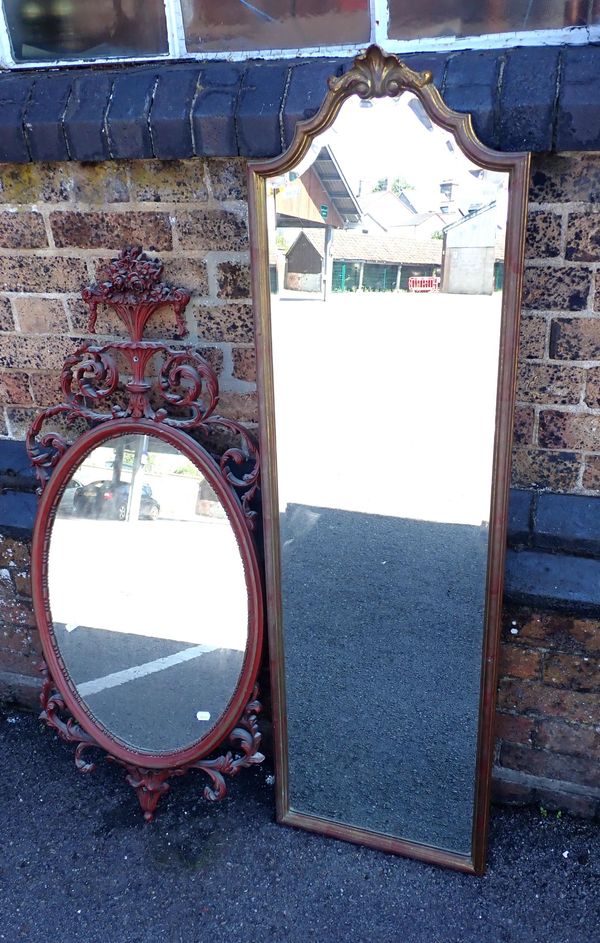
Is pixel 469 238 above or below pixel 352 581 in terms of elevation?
above

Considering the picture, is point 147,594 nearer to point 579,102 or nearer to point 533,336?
point 533,336

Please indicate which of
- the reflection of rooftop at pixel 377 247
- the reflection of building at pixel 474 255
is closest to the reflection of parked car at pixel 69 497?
the reflection of rooftop at pixel 377 247

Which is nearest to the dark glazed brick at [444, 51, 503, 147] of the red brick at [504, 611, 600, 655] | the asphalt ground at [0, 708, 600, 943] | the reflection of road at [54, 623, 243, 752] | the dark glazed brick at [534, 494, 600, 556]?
the dark glazed brick at [534, 494, 600, 556]

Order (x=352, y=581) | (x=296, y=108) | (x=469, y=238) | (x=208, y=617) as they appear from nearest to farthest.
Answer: (x=469, y=238), (x=296, y=108), (x=352, y=581), (x=208, y=617)

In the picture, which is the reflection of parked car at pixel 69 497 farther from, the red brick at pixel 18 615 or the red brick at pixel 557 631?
the red brick at pixel 557 631

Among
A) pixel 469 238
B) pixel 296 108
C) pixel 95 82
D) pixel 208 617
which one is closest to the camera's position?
pixel 469 238

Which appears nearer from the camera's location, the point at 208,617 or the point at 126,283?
the point at 126,283

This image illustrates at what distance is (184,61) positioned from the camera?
2283 millimetres

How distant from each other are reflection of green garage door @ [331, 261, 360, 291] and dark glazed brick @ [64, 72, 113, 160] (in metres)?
0.84

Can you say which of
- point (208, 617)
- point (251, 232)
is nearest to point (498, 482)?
point (251, 232)

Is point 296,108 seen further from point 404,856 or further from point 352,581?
point 404,856

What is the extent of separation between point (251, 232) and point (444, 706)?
161 centimetres

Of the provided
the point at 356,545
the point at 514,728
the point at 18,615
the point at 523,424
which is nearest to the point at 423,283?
the point at 523,424

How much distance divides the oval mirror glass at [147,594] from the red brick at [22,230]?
74 cm
